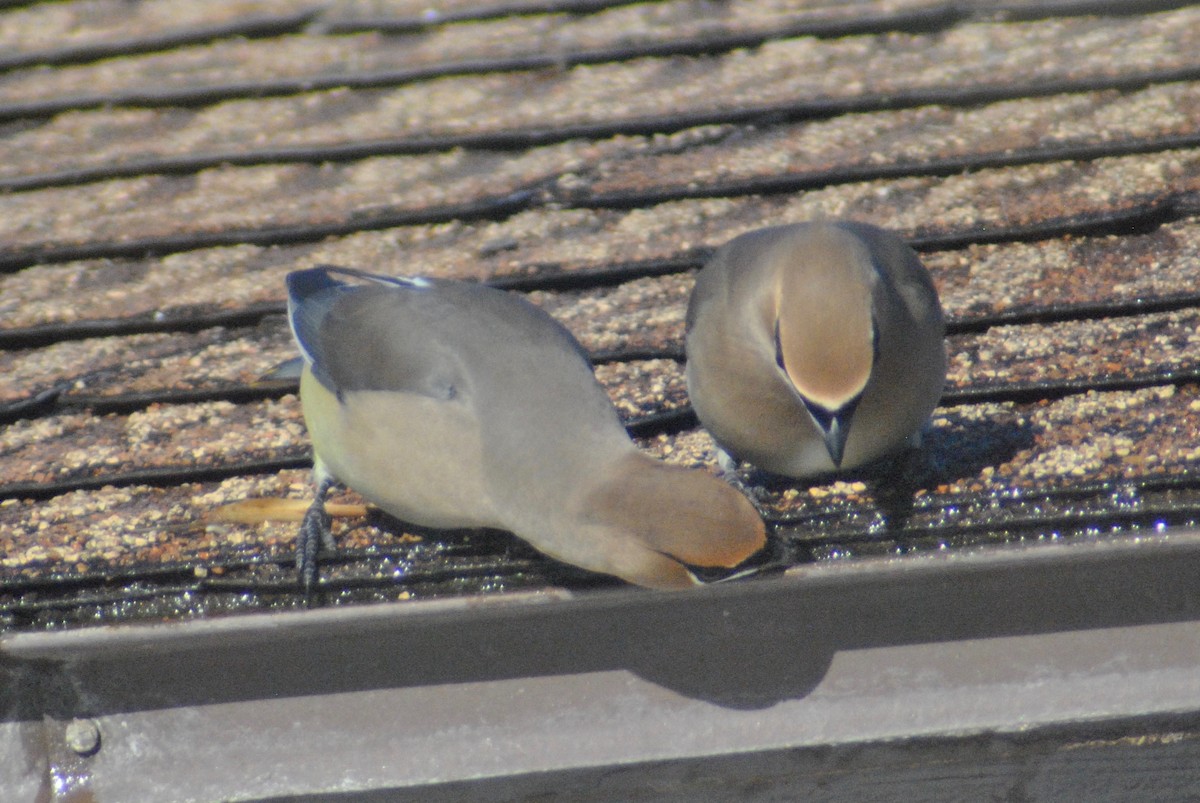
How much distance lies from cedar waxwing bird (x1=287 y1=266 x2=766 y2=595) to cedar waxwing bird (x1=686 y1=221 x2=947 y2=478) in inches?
10.0

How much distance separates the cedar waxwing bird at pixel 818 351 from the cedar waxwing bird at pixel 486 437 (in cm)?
25

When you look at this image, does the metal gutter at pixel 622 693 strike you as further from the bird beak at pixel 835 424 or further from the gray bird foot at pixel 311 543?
the bird beak at pixel 835 424

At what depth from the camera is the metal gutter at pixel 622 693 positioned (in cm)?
244

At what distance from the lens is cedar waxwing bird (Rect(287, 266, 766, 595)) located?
7.66 feet

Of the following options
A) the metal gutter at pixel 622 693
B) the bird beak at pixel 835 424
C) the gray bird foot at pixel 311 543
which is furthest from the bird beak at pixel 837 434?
the gray bird foot at pixel 311 543

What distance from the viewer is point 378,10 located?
468 centimetres

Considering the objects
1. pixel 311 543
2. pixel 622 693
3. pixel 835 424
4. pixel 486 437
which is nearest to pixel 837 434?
pixel 835 424

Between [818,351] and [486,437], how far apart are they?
75 cm

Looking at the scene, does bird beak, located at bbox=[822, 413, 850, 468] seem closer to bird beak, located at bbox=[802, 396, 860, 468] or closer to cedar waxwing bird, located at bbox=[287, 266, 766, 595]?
bird beak, located at bbox=[802, 396, 860, 468]

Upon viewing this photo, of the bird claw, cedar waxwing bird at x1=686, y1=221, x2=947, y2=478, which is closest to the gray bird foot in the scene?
the bird claw

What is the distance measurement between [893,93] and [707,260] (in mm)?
944

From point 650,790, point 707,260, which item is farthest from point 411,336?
point 650,790

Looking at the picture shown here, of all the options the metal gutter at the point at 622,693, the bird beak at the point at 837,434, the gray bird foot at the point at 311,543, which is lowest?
the metal gutter at the point at 622,693

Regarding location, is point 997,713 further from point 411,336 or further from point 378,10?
point 378,10
